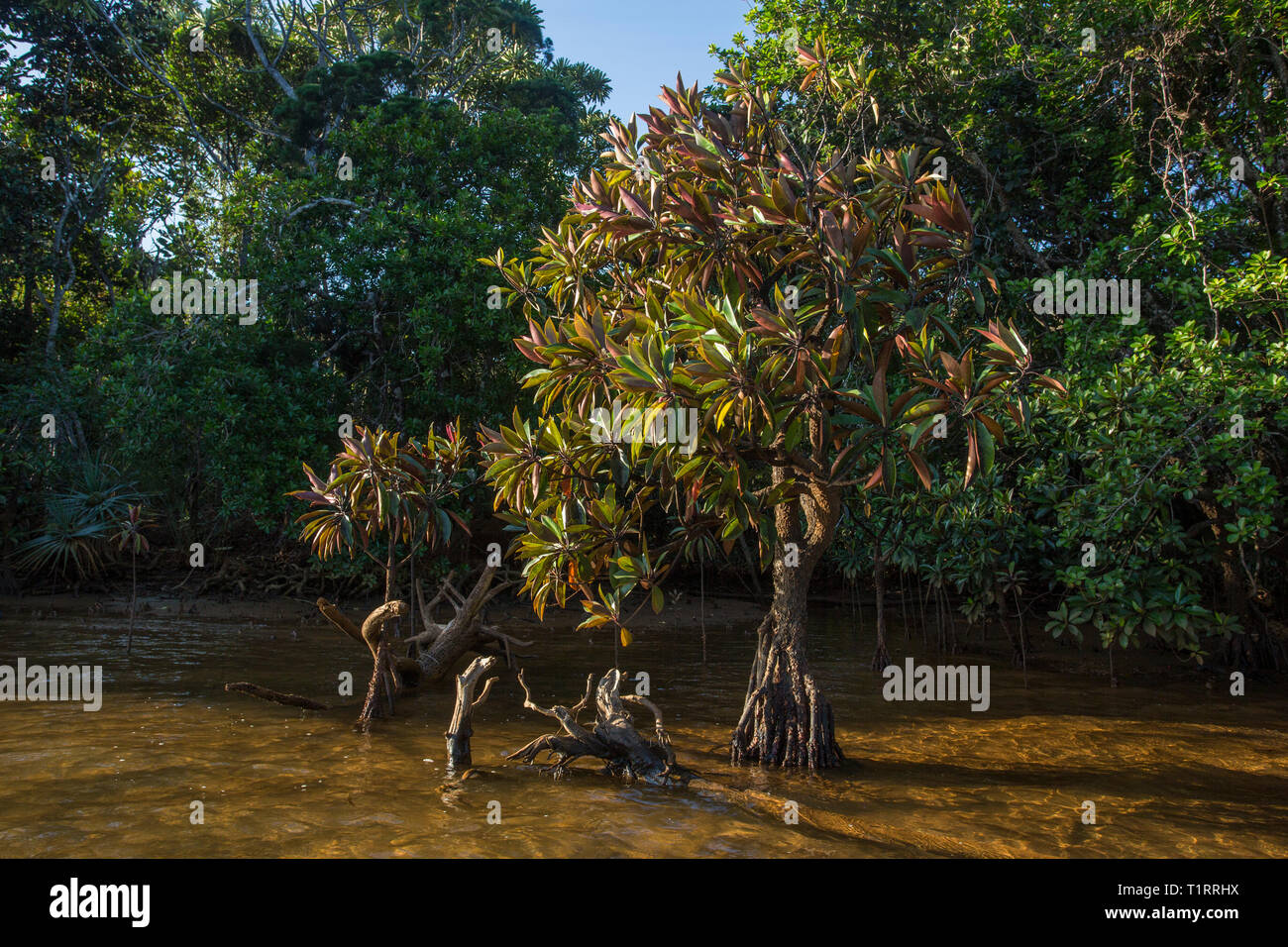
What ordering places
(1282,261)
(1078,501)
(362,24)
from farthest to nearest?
(362,24), (1078,501), (1282,261)

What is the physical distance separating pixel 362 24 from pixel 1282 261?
93.3 feet

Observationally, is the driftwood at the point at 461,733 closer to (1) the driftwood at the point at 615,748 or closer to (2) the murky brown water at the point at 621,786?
(2) the murky brown water at the point at 621,786

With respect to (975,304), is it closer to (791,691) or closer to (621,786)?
(791,691)

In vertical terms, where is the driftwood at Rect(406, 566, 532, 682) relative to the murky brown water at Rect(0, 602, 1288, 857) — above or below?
above

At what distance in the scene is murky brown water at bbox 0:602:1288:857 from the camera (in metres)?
5.33

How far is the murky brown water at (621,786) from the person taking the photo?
17.5 ft

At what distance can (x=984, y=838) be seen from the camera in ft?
18.0

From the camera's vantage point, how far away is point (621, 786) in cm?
654

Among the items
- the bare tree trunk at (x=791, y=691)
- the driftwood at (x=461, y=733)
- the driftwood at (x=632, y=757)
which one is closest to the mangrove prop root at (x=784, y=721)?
the bare tree trunk at (x=791, y=691)

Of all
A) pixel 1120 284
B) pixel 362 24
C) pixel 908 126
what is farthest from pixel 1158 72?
pixel 362 24

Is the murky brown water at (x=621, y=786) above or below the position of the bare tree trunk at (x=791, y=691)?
below

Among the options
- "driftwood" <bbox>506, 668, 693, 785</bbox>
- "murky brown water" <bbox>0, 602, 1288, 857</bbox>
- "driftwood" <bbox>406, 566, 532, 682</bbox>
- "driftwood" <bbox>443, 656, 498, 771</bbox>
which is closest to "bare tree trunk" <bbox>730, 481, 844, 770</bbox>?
"murky brown water" <bbox>0, 602, 1288, 857</bbox>

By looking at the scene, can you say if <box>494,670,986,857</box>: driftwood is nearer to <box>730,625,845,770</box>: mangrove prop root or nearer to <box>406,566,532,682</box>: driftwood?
<box>730,625,845,770</box>: mangrove prop root
